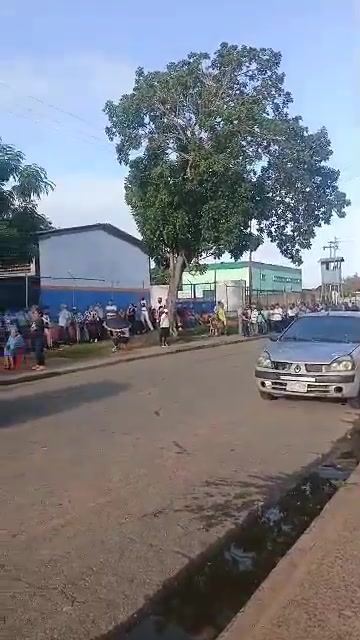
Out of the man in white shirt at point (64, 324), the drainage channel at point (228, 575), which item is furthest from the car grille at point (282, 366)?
the man in white shirt at point (64, 324)

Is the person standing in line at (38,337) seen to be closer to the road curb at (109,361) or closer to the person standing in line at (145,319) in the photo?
the road curb at (109,361)

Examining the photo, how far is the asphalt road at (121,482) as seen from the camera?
4.16 metres

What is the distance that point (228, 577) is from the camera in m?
4.42

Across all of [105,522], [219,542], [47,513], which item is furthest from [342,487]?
[47,513]

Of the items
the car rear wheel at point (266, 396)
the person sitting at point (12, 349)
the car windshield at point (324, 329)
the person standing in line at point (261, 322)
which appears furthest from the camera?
the person standing in line at point (261, 322)

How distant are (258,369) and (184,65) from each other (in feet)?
65.4

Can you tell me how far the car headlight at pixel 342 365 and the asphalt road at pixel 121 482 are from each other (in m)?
0.68

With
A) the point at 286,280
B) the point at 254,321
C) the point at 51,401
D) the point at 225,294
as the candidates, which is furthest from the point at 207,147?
the point at 286,280

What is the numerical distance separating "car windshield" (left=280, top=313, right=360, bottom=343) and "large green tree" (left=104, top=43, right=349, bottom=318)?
15.9 metres

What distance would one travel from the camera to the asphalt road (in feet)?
13.6

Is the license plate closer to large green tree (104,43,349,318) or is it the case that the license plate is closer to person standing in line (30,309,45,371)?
person standing in line (30,309,45,371)

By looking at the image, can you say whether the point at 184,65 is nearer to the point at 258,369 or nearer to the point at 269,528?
the point at 258,369

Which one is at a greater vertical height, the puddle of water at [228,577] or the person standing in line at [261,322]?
the person standing in line at [261,322]

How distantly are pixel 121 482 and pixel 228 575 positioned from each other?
2.28 metres
